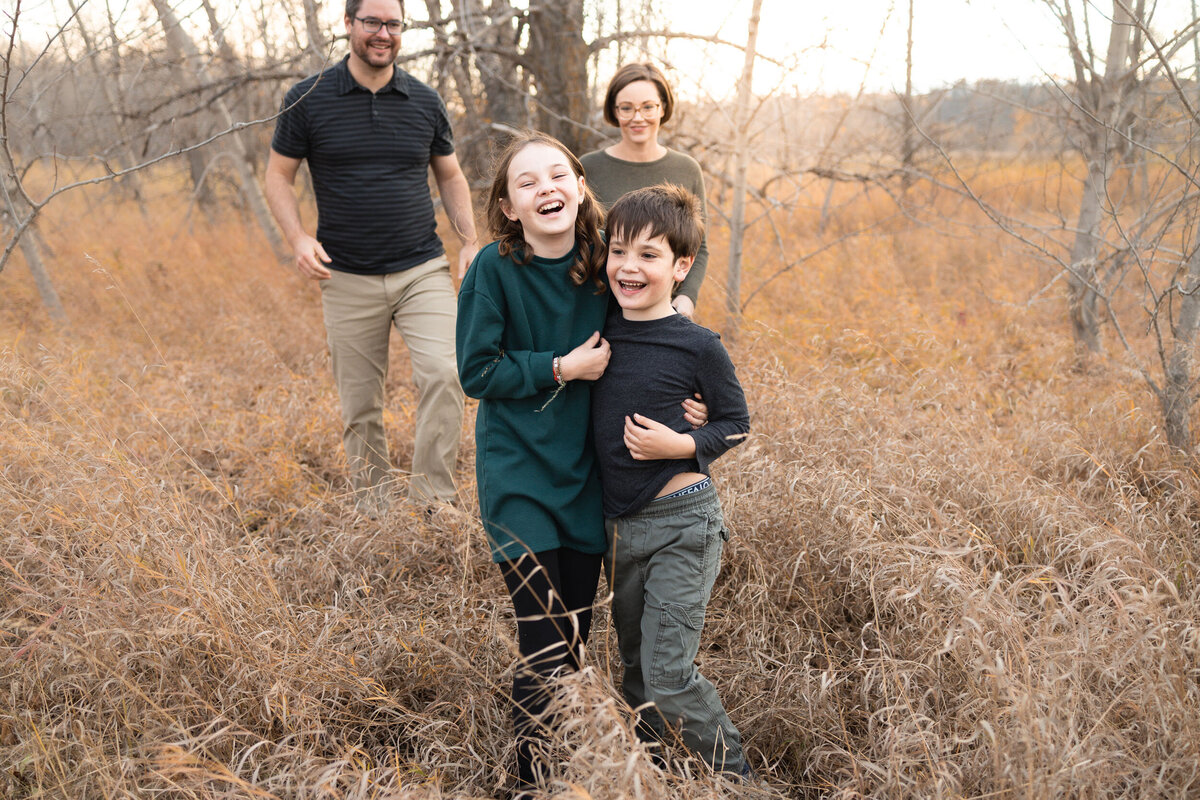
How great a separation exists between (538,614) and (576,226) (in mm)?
976

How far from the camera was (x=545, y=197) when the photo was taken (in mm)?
1886

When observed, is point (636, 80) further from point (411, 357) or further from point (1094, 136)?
point (1094, 136)

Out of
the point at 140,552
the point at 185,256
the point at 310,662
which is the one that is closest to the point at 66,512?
the point at 140,552

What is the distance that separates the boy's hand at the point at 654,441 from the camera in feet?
5.90

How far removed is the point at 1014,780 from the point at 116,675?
2.14 metres

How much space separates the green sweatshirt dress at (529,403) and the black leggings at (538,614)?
0.06 metres

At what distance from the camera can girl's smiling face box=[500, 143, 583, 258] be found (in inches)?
74.4

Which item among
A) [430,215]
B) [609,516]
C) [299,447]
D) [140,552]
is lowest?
[299,447]

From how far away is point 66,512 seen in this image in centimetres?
267

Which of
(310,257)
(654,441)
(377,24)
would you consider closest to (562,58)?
(377,24)

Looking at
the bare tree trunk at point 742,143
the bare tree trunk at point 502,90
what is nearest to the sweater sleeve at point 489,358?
the bare tree trunk at point 742,143

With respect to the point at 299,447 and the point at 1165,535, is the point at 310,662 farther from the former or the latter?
the point at 1165,535

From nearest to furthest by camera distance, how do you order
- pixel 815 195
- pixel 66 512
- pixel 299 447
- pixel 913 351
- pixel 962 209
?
pixel 66 512, pixel 299 447, pixel 913 351, pixel 962 209, pixel 815 195

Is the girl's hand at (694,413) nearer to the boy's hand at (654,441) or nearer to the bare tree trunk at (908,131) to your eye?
the boy's hand at (654,441)
